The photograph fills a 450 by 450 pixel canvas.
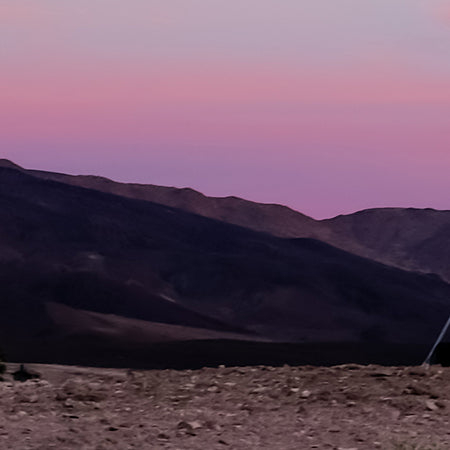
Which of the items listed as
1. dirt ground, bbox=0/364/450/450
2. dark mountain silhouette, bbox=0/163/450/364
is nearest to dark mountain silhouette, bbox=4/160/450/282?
dark mountain silhouette, bbox=0/163/450/364

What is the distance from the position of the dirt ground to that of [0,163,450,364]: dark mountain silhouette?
6468cm

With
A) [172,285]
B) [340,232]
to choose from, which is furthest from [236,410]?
[340,232]

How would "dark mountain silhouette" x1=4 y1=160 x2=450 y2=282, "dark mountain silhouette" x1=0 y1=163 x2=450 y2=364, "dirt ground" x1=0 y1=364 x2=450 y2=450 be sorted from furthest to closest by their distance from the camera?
"dark mountain silhouette" x1=4 y1=160 x2=450 y2=282 < "dark mountain silhouette" x1=0 y1=163 x2=450 y2=364 < "dirt ground" x1=0 y1=364 x2=450 y2=450

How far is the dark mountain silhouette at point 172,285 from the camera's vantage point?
96562 mm

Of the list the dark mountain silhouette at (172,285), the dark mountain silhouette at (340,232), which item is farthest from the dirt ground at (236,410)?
the dark mountain silhouette at (340,232)

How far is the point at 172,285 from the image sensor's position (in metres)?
120

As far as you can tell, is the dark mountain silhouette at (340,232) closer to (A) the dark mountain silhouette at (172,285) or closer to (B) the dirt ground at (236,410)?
(A) the dark mountain silhouette at (172,285)

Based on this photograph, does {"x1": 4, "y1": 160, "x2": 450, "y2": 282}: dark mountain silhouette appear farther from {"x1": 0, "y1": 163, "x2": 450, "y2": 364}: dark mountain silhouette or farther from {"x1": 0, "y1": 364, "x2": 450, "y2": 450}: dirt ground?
{"x1": 0, "y1": 364, "x2": 450, "y2": 450}: dirt ground

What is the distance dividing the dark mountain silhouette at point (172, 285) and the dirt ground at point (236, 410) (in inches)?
2547

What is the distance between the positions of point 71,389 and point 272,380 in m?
2.24

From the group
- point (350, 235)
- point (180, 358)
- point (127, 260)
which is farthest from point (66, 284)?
point (350, 235)

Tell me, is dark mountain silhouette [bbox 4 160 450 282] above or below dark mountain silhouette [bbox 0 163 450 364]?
above

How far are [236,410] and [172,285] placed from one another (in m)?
109

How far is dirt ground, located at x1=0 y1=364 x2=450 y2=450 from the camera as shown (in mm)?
10008
